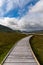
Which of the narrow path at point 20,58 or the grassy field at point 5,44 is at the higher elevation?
the narrow path at point 20,58

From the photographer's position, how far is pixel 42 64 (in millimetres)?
19047

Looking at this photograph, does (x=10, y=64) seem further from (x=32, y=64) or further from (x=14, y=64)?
(x=32, y=64)

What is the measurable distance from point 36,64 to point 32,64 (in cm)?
40

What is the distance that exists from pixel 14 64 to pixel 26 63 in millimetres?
1330

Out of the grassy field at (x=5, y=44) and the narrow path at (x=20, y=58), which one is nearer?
the narrow path at (x=20, y=58)

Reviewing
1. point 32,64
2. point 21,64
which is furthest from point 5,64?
point 32,64

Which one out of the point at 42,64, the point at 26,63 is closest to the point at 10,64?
the point at 26,63

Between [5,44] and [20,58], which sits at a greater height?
[20,58]

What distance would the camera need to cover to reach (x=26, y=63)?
58.7ft

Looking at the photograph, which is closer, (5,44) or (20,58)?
(20,58)

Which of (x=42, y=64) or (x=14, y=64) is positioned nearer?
(x=14, y=64)

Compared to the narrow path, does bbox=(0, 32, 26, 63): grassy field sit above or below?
below

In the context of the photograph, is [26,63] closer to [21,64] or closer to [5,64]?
[21,64]

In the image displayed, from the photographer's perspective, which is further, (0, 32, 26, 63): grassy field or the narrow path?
(0, 32, 26, 63): grassy field
